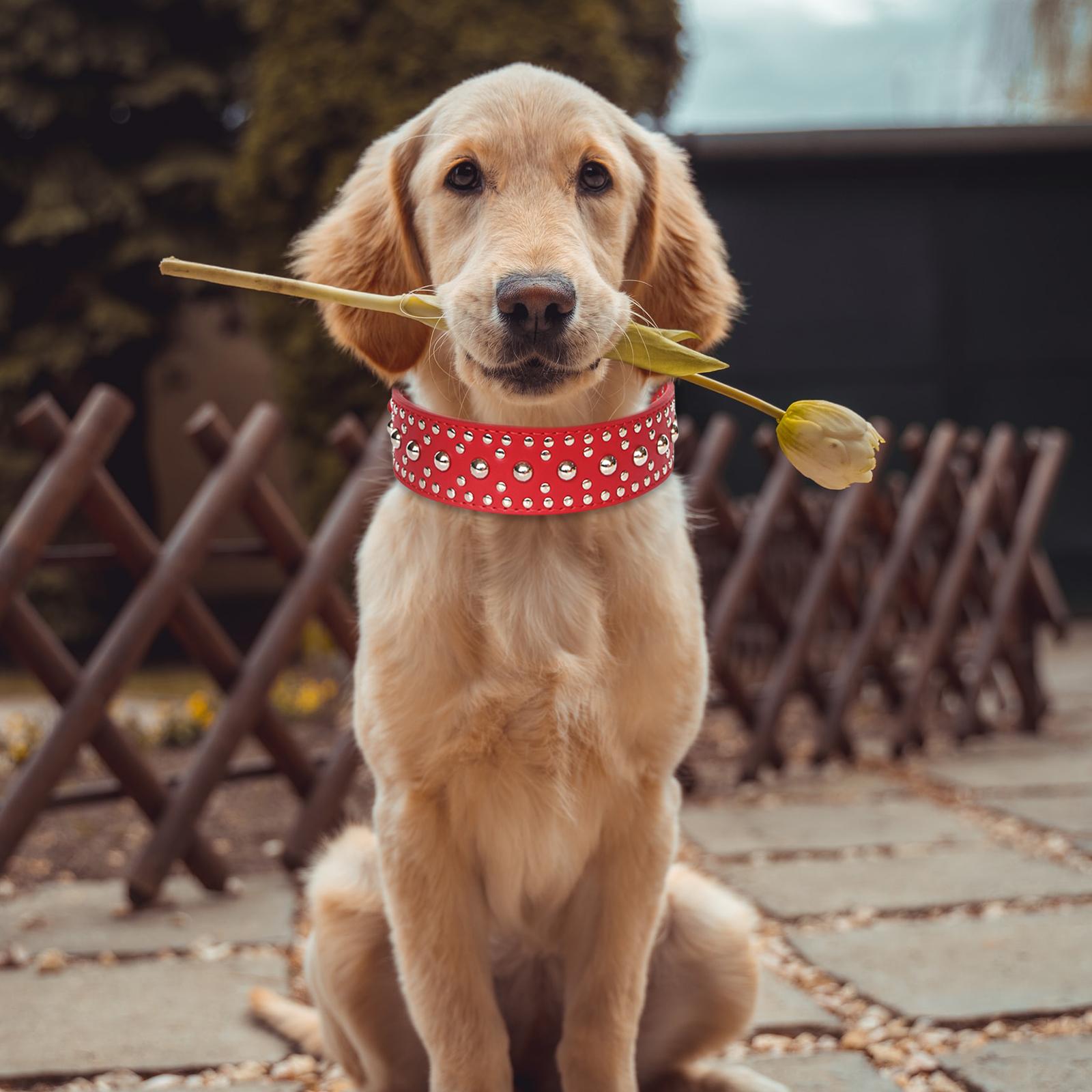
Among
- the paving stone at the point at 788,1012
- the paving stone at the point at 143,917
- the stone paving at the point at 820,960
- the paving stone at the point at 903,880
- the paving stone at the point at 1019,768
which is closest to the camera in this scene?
the stone paving at the point at 820,960

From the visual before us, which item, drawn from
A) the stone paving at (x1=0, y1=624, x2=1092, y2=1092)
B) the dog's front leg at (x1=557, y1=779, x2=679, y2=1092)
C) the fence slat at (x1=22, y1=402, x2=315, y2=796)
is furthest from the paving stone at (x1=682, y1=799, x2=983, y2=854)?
the dog's front leg at (x1=557, y1=779, x2=679, y2=1092)

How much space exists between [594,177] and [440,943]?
46.8 inches

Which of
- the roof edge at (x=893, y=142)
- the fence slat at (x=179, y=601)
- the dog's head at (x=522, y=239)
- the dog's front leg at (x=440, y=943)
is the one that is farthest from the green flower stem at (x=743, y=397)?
the roof edge at (x=893, y=142)

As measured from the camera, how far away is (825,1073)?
→ 7.77 ft

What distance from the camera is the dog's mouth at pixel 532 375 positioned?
1676 mm

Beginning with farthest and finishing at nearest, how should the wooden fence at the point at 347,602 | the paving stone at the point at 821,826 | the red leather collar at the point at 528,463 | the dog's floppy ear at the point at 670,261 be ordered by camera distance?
the paving stone at the point at 821,826, the wooden fence at the point at 347,602, the dog's floppy ear at the point at 670,261, the red leather collar at the point at 528,463

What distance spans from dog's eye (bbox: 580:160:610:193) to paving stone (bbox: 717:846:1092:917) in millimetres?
2151

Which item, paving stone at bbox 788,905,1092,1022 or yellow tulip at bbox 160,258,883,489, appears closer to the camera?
yellow tulip at bbox 160,258,883,489

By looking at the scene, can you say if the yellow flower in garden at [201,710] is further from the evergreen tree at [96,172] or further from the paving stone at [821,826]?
the evergreen tree at [96,172]

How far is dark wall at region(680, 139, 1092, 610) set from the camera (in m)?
9.91

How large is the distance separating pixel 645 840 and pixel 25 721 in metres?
4.21

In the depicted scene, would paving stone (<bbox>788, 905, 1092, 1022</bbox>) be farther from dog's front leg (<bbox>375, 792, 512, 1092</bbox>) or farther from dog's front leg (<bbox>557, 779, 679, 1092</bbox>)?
dog's front leg (<bbox>375, 792, 512, 1092</bbox>)

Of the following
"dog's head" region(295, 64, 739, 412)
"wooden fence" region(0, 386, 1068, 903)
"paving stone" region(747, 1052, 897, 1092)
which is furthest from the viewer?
"wooden fence" region(0, 386, 1068, 903)

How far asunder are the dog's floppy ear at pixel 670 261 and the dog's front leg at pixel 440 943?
2.93 feet
